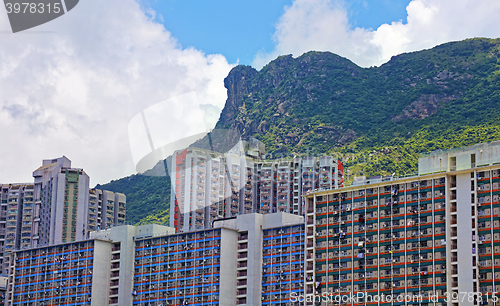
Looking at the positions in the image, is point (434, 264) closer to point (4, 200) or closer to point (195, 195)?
point (195, 195)

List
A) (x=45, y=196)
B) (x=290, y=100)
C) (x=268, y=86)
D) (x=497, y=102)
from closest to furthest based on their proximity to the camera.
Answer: (x=45, y=196) → (x=497, y=102) → (x=290, y=100) → (x=268, y=86)

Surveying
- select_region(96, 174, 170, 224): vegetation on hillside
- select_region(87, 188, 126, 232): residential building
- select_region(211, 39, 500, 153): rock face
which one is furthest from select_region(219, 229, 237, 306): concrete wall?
select_region(211, 39, 500, 153): rock face

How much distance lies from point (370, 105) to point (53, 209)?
63000mm

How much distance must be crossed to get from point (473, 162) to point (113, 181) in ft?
265

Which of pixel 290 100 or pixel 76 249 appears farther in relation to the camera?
pixel 290 100

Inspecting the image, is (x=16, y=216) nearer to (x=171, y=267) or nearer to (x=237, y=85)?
(x=171, y=267)

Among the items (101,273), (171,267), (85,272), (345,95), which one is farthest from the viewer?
(345,95)

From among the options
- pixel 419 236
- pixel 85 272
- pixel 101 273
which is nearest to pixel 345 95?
pixel 101 273

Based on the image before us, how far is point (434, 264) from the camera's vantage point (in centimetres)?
4797

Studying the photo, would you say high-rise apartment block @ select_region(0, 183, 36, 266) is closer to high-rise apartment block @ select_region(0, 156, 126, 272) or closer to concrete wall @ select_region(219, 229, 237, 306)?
high-rise apartment block @ select_region(0, 156, 126, 272)

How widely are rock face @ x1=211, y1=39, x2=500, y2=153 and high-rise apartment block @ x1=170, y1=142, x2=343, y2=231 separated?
1097 inches

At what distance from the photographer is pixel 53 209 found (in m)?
90.7

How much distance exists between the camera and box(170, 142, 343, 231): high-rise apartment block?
82688mm

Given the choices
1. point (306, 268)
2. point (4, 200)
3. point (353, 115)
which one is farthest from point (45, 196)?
point (353, 115)
